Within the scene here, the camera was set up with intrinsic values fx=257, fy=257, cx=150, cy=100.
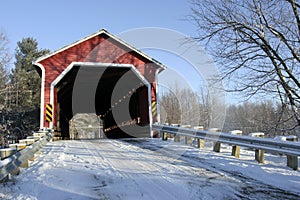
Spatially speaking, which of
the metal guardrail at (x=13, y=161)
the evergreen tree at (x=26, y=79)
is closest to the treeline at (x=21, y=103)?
the evergreen tree at (x=26, y=79)

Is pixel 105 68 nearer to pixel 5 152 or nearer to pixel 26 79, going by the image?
pixel 5 152

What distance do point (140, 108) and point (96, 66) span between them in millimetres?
3009

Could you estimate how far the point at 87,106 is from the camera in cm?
2630

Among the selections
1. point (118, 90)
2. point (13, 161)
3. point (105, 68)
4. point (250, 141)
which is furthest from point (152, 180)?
point (118, 90)

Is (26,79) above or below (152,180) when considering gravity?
above

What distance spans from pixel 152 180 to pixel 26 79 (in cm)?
2576

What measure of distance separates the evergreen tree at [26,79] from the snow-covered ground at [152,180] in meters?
19.1

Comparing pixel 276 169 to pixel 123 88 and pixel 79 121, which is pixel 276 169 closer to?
pixel 123 88

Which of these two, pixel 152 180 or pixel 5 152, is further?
pixel 5 152

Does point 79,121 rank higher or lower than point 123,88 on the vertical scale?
lower

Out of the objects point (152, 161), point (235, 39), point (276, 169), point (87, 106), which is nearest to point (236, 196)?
point (276, 169)

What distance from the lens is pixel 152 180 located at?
12.3ft

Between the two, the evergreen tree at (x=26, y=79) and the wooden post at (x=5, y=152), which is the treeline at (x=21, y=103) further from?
the wooden post at (x=5, y=152)

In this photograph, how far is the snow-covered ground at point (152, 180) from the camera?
3178mm
